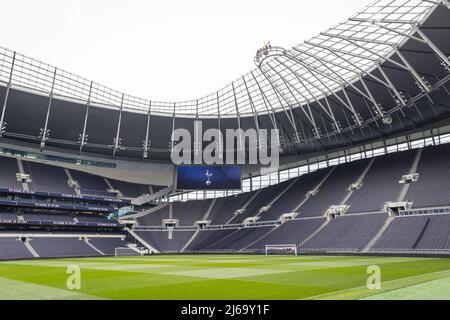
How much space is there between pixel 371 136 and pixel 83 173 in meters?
54.1

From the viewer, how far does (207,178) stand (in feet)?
226

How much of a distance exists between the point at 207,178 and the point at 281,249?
26355 mm

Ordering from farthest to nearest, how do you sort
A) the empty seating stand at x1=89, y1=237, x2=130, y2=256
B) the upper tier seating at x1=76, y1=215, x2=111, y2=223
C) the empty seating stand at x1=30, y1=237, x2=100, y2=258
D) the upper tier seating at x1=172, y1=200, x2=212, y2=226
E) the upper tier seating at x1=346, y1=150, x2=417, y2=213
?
the upper tier seating at x1=172, y1=200, x2=212, y2=226 < the upper tier seating at x1=76, y1=215, x2=111, y2=223 < the empty seating stand at x1=89, y1=237, x2=130, y2=256 < the empty seating stand at x1=30, y1=237, x2=100, y2=258 < the upper tier seating at x1=346, y1=150, x2=417, y2=213

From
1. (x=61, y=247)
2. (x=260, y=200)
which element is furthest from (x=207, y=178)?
(x=61, y=247)

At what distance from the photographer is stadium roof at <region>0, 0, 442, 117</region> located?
121ft

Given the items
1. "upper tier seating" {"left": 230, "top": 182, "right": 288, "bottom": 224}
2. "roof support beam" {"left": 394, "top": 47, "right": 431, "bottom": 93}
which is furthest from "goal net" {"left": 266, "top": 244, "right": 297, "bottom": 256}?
"roof support beam" {"left": 394, "top": 47, "right": 431, "bottom": 93}

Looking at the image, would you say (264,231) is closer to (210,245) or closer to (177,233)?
(210,245)

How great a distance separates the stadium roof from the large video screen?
36.1 ft

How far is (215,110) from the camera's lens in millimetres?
66562

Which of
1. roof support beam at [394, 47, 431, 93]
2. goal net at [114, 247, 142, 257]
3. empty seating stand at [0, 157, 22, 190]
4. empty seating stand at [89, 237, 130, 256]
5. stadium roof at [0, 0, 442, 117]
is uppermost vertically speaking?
stadium roof at [0, 0, 442, 117]

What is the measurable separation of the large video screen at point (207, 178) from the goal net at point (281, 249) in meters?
23.1

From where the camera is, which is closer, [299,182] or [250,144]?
[299,182]

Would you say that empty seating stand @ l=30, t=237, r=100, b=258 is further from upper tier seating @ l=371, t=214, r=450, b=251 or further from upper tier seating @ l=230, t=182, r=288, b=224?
upper tier seating @ l=371, t=214, r=450, b=251
